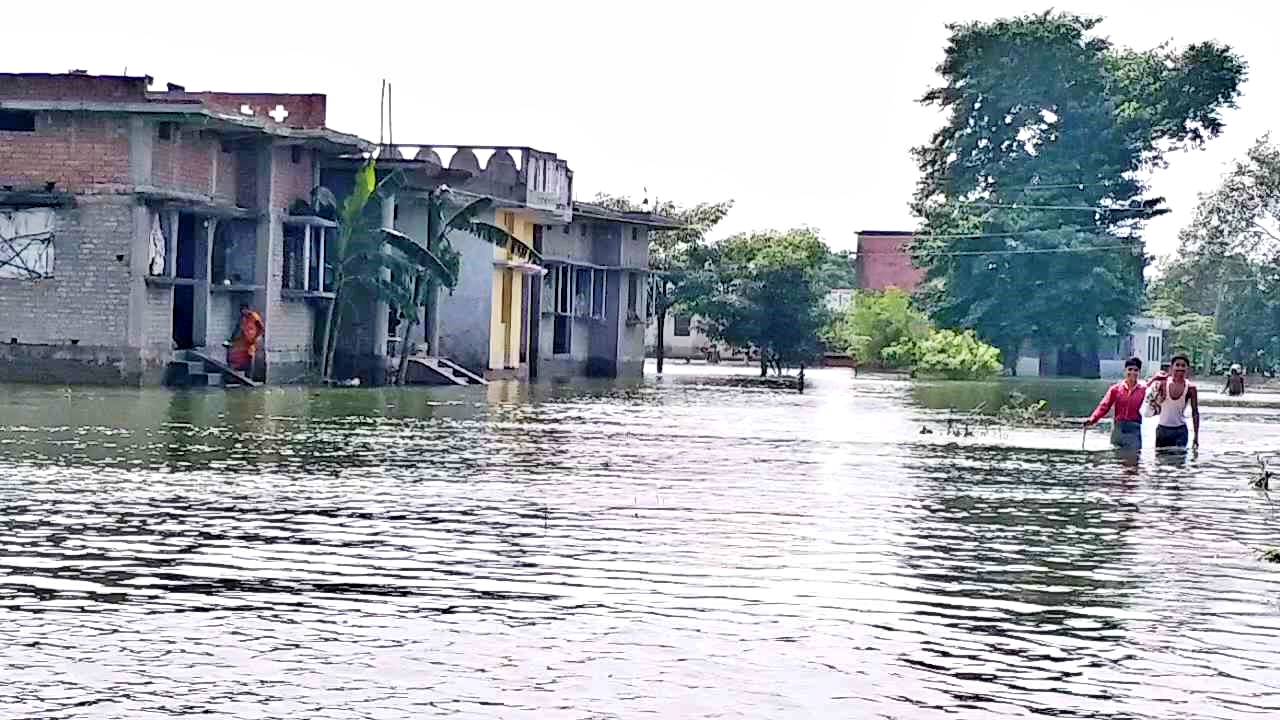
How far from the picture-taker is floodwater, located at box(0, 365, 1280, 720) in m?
9.17

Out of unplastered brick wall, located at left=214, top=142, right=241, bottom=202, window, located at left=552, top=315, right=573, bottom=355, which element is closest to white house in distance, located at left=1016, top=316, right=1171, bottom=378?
window, located at left=552, top=315, right=573, bottom=355

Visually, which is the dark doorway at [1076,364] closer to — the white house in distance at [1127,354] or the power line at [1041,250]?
the white house in distance at [1127,354]

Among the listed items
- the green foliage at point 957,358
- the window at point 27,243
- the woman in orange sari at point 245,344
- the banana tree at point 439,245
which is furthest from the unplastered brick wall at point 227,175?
the green foliage at point 957,358

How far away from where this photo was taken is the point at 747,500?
18406 mm

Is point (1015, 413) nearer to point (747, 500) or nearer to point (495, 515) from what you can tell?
point (747, 500)

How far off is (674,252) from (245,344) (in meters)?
38.8

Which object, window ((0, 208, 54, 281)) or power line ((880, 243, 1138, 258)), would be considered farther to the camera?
power line ((880, 243, 1138, 258))

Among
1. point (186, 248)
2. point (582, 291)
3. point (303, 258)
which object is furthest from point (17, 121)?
point (582, 291)

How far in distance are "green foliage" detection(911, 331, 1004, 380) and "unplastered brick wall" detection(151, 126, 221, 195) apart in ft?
140

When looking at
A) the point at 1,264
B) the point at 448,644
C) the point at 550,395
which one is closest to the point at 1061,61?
the point at 550,395

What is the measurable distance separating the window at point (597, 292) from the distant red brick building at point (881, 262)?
5499 centimetres

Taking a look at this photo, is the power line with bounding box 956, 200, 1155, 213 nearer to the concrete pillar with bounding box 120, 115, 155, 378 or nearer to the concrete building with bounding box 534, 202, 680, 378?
the concrete building with bounding box 534, 202, 680, 378

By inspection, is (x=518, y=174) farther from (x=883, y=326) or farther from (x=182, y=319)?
(x=883, y=326)

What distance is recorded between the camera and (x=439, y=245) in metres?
50.5
